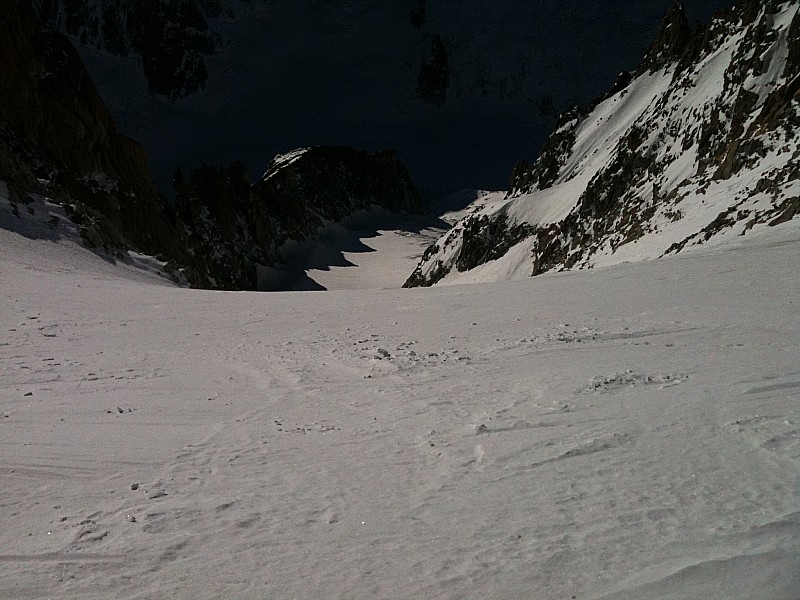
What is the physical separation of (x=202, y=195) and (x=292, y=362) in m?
63.5

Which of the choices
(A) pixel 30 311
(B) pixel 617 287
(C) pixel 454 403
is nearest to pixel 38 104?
(A) pixel 30 311

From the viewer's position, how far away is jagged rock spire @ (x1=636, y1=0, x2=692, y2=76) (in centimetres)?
4369

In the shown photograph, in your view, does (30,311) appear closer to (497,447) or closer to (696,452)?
(497,447)

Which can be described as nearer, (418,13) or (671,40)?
(671,40)

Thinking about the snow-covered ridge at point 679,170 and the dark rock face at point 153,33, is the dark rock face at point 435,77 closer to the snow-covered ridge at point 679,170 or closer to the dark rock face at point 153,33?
the dark rock face at point 153,33

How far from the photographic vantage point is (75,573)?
3340 millimetres

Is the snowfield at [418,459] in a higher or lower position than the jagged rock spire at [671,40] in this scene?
lower

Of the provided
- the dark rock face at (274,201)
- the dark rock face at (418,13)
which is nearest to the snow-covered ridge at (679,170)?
the dark rock face at (274,201)

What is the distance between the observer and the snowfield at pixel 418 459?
333cm

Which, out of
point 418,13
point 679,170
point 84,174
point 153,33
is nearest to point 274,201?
point 84,174

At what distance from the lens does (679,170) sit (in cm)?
2686

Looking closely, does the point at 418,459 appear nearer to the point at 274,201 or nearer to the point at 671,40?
the point at 671,40

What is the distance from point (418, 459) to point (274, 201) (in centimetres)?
8757

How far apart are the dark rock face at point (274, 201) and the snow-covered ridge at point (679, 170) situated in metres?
21.1
